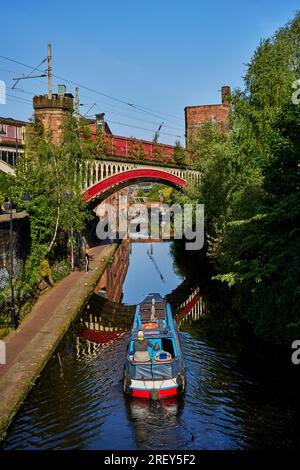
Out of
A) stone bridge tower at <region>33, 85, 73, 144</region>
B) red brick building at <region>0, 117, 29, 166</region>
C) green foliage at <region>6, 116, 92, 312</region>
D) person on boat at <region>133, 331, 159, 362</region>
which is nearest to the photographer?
person on boat at <region>133, 331, 159, 362</region>

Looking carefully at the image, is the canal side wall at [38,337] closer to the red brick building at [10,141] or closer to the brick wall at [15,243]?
the brick wall at [15,243]

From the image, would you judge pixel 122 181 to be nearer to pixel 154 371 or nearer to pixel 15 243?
pixel 15 243

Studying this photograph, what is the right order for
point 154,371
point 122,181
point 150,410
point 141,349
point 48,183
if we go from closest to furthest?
point 150,410
point 154,371
point 141,349
point 48,183
point 122,181

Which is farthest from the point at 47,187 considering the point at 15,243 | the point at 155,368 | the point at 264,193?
the point at 155,368

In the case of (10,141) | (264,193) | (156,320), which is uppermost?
(10,141)

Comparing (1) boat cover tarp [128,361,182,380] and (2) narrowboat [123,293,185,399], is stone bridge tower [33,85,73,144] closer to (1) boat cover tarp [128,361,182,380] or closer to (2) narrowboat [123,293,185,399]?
(2) narrowboat [123,293,185,399]

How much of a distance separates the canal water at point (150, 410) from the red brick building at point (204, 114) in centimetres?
5528

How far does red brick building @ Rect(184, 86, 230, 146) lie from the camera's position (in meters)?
71.1

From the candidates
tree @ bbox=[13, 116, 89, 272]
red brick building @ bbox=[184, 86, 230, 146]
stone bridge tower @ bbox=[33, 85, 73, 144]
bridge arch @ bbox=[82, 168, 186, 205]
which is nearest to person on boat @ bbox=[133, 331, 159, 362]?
tree @ bbox=[13, 116, 89, 272]

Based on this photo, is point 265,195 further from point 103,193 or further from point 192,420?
point 103,193

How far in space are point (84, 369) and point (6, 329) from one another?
424 centimetres

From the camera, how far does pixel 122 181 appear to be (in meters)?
42.0

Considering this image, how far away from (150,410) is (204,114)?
62.1 metres

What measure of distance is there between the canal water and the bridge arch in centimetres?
1777
